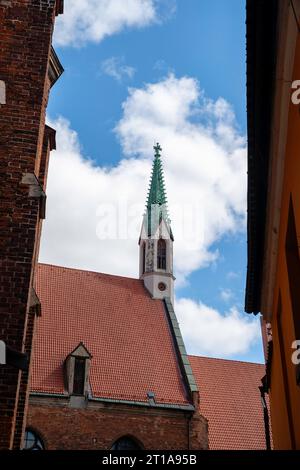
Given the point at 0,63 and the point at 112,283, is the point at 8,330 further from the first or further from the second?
the point at 112,283

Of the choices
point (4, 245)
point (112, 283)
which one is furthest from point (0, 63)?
point (112, 283)

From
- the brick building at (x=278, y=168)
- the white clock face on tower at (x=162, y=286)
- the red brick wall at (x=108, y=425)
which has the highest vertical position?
the white clock face on tower at (x=162, y=286)

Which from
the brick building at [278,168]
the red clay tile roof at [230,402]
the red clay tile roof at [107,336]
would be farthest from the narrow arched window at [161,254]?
the brick building at [278,168]

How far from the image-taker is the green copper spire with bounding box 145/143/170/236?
3516 centimetres

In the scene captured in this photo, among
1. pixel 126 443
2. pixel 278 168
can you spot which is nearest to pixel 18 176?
pixel 278 168

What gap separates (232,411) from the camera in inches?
1041

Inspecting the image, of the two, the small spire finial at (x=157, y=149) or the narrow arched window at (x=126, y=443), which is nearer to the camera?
the narrow arched window at (x=126, y=443)

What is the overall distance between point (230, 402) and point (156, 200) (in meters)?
15.2

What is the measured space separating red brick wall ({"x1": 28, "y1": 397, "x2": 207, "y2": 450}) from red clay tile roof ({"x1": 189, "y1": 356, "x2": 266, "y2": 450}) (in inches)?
92.9

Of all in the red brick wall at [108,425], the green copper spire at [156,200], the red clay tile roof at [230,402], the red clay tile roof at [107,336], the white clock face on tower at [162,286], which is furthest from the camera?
the green copper spire at [156,200]

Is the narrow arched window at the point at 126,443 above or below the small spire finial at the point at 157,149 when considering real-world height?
below

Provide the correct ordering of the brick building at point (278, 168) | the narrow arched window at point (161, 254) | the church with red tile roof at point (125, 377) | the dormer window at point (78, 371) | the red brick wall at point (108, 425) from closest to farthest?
the brick building at point (278, 168) < the red brick wall at point (108, 425) < the church with red tile roof at point (125, 377) < the dormer window at point (78, 371) < the narrow arched window at point (161, 254)

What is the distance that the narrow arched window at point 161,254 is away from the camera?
3223 cm

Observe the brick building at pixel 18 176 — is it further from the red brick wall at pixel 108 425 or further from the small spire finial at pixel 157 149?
the small spire finial at pixel 157 149
